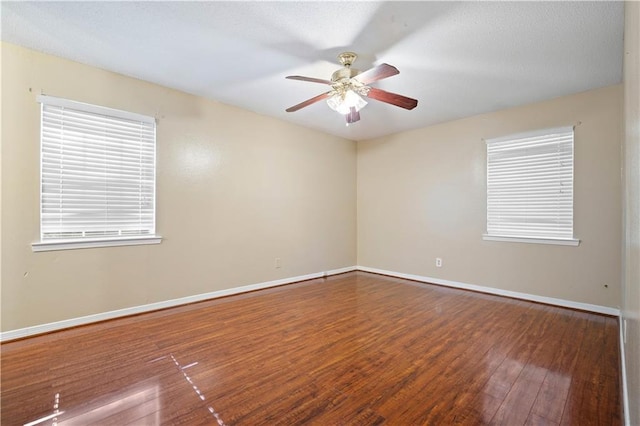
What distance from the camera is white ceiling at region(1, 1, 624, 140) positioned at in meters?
1.99

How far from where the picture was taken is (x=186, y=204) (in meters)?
3.44

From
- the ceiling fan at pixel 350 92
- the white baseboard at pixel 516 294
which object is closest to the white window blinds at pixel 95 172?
the ceiling fan at pixel 350 92

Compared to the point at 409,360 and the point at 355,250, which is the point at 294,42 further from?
the point at 355,250

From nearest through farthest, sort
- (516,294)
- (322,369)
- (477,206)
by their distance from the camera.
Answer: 1. (322,369)
2. (516,294)
3. (477,206)

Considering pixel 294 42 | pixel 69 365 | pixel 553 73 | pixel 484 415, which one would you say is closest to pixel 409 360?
pixel 484 415

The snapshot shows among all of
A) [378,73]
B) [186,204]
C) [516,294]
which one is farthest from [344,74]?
[516,294]

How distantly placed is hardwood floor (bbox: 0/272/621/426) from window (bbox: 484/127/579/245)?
1.00m

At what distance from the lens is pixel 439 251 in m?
4.45

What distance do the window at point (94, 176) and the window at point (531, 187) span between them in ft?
14.3

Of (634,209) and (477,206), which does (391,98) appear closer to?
(634,209)

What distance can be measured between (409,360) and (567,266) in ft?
8.56

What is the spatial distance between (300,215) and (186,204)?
1.81 m

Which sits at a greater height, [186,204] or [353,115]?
[353,115]

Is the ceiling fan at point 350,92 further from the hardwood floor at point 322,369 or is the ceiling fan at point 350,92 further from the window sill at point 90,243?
the window sill at point 90,243
